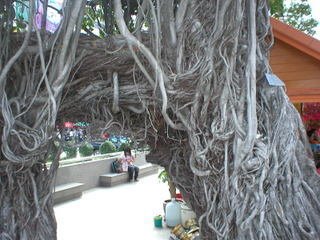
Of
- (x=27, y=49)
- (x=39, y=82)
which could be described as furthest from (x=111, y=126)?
(x=27, y=49)

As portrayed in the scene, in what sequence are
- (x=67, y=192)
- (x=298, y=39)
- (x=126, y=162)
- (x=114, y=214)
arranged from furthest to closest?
(x=126, y=162)
(x=67, y=192)
(x=114, y=214)
(x=298, y=39)

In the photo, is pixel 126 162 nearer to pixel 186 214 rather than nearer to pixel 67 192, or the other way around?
pixel 67 192

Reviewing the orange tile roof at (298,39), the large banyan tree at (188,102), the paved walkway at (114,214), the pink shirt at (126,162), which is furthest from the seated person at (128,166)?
the large banyan tree at (188,102)

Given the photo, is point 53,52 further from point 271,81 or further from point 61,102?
point 271,81

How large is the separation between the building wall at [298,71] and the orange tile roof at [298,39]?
156 millimetres

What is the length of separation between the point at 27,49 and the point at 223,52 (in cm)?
116

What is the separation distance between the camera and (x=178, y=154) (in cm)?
267

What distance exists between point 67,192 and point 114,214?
2.26 meters

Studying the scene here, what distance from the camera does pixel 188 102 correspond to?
7.53 ft

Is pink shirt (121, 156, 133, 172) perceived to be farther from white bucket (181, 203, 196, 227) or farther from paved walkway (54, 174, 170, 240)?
white bucket (181, 203, 196, 227)

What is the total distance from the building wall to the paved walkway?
4.16 m

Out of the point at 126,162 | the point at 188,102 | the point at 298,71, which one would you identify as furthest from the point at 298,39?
the point at 126,162

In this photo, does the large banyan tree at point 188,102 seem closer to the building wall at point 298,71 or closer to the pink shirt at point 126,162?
the building wall at point 298,71

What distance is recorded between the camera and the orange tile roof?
4.28 meters
